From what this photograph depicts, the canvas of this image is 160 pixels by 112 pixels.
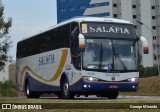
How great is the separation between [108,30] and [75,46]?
180cm

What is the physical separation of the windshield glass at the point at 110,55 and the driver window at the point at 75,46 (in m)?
0.48

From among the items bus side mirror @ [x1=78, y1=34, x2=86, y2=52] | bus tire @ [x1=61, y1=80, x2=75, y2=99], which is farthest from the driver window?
bus tire @ [x1=61, y1=80, x2=75, y2=99]

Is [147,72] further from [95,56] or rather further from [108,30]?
[95,56]

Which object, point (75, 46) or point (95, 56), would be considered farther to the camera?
point (75, 46)

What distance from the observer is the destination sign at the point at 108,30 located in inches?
846

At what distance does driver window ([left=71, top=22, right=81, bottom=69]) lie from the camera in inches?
838

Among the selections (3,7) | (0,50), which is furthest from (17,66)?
(3,7)

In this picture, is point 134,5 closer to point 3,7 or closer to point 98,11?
point 98,11

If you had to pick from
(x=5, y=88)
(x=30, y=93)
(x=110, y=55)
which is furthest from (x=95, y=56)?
(x=5, y=88)

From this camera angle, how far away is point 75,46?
2153cm

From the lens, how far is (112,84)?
2133 centimetres

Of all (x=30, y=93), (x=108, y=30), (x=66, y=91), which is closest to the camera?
(x=108, y=30)

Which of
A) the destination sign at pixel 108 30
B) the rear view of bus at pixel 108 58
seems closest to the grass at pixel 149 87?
the destination sign at pixel 108 30

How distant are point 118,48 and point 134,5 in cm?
9492
